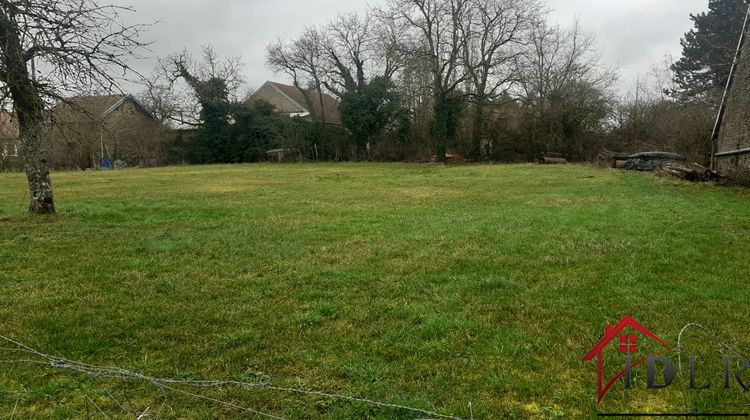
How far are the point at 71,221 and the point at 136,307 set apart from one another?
6.43 m

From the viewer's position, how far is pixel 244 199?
563 inches

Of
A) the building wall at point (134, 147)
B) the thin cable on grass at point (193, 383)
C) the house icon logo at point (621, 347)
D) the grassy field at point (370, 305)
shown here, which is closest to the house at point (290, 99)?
the building wall at point (134, 147)

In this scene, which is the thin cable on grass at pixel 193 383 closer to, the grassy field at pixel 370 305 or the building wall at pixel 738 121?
the grassy field at pixel 370 305

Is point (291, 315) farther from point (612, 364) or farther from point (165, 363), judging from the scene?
point (612, 364)

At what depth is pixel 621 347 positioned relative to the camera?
375 cm

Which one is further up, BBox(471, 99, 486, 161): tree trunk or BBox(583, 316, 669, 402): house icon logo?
BBox(471, 99, 486, 161): tree trunk

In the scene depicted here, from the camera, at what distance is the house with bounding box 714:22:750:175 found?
17525 mm

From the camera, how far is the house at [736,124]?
1752cm

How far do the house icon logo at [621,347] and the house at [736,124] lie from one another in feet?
50.7

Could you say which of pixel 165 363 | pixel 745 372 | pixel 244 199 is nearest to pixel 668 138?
pixel 244 199

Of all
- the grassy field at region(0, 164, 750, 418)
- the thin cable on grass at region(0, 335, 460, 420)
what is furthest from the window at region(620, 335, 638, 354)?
the thin cable on grass at region(0, 335, 460, 420)

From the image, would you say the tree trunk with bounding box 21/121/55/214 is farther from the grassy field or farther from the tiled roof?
the tiled roof

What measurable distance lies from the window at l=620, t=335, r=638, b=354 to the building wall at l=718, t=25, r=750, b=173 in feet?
52.1

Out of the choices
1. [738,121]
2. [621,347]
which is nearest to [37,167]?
[621,347]
